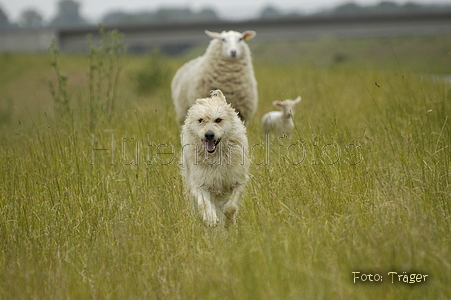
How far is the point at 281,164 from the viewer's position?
4742 millimetres

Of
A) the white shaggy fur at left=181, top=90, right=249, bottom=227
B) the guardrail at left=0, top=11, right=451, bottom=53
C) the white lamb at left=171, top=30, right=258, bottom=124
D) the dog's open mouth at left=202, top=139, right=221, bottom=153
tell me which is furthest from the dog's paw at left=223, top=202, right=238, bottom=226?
the guardrail at left=0, top=11, right=451, bottom=53

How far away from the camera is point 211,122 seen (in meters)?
4.34

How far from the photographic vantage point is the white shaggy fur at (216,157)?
4336 millimetres

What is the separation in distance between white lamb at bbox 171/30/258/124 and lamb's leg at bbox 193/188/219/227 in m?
2.92

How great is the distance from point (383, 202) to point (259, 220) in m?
1.05

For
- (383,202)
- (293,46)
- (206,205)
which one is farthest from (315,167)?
(293,46)

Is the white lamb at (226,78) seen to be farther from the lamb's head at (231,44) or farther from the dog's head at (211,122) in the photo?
the dog's head at (211,122)

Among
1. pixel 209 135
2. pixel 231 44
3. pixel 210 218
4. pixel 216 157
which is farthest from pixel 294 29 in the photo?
pixel 210 218

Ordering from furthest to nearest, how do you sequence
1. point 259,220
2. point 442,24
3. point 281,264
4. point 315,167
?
point 442,24
point 315,167
point 259,220
point 281,264

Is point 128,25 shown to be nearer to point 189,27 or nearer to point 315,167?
point 189,27

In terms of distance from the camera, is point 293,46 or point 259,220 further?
point 293,46

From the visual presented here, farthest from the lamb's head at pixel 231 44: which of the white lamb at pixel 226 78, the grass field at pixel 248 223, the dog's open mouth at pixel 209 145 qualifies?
the dog's open mouth at pixel 209 145

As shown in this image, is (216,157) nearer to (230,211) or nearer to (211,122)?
(211,122)

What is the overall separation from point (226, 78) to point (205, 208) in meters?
3.67
